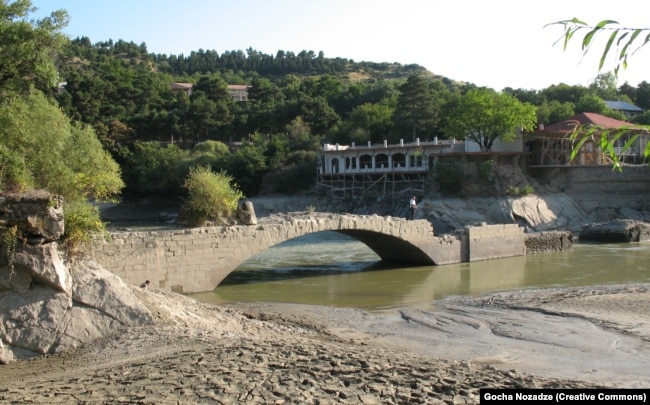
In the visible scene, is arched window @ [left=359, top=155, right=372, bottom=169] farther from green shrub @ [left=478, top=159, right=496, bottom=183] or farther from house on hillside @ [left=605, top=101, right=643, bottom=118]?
house on hillside @ [left=605, top=101, right=643, bottom=118]

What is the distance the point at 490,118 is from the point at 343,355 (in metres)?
39.8

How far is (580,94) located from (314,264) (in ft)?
196

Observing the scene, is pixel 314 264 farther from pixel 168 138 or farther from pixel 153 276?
pixel 168 138

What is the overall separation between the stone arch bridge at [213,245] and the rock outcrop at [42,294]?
11.5ft

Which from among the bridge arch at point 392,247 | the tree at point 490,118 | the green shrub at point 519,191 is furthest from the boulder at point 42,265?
the tree at point 490,118

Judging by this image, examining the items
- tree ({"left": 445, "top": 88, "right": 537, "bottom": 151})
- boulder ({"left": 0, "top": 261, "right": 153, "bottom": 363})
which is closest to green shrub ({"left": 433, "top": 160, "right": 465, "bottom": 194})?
tree ({"left": 445, "top": 88, "right": 537, "bottom": 151})

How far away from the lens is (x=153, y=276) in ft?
62.5

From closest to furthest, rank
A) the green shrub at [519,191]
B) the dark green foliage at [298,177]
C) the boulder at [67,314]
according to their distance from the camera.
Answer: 1. the boulder at [67,314]
2. the green shrub at [519,191]
3. the dark green foliage at [298,177]

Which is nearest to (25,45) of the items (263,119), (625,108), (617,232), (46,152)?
(46,152)

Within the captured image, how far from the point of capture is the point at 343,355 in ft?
33.6

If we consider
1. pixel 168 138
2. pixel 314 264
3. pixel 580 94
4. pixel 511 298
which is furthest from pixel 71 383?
pixel 580 94

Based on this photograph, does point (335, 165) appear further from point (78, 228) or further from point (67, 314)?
point (67, 314)

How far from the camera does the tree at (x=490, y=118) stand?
4719 centimetres
